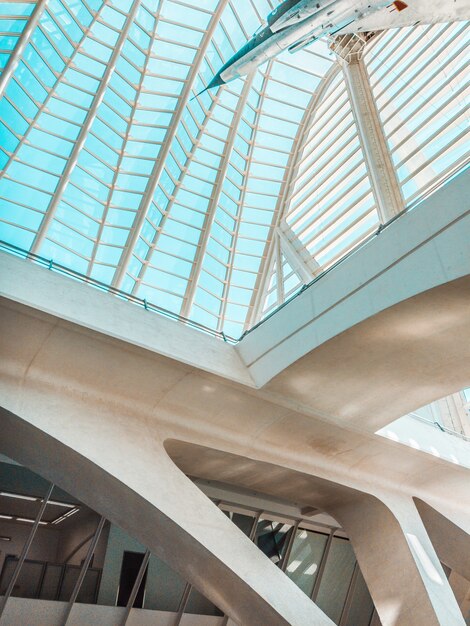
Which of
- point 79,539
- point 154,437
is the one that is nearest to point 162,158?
point 154,437

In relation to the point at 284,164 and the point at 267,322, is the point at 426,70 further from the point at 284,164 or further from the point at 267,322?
the point at 267,322

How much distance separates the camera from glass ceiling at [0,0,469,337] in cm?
2295

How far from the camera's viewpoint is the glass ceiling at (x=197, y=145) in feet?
75.3

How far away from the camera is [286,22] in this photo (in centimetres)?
1691

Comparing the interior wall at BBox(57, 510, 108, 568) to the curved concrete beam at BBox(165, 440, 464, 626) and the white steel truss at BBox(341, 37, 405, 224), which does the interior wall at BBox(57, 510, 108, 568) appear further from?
the white steel truss at BBox(341, 37, 405, 224)

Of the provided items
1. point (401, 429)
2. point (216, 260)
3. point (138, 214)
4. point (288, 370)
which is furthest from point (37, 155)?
point (401, 429)

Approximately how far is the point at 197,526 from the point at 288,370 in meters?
3.93

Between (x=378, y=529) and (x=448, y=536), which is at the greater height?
(x=448, y=536)

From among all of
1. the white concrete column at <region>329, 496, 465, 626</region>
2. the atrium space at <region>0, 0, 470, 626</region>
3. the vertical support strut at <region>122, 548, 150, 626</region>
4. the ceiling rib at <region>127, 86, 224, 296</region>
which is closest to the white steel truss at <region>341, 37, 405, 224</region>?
the atrium space at <region>0, 0, 470, 626</region>

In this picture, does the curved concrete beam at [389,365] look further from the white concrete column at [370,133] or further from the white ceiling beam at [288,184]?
the white ceiling beam at [288,184]

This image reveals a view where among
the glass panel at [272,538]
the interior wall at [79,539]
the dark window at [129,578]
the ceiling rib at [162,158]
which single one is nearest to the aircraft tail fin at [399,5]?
the ceiling rib at [162,158]

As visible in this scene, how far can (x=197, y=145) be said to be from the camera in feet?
86.2

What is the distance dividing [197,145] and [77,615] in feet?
61.9

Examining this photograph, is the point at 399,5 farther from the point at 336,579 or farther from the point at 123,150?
the point at 336,579
